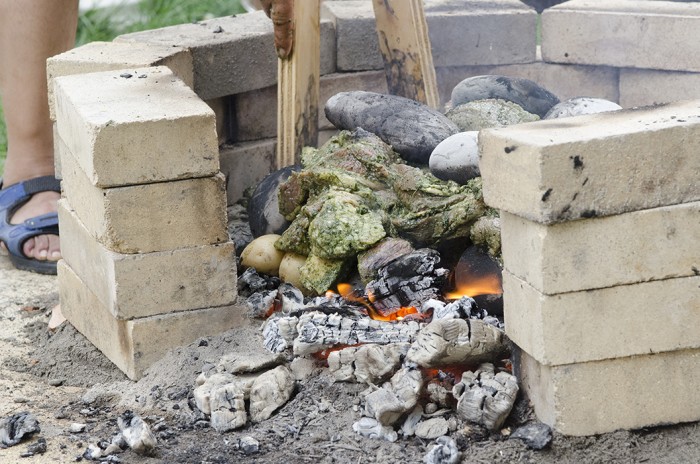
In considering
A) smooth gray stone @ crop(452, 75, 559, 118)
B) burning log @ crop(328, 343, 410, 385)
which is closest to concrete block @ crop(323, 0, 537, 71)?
smooth gray stone @ crop(452, 75, 559, 118)

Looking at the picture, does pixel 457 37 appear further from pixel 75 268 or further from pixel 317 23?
pixel 75 268

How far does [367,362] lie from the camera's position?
3049 millimetres

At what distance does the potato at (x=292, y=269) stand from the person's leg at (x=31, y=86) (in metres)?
1.38

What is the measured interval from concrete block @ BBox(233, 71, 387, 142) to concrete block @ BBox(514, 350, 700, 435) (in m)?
2.71

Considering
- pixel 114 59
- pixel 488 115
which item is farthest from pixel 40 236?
pixel 488 115

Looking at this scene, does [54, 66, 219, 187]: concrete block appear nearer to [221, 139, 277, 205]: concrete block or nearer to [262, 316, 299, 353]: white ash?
[262, 316, 299, 353]: white ash

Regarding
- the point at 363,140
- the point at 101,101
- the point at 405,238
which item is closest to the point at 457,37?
the point at 363,140

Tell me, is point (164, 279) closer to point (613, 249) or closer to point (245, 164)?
point (613, 249)

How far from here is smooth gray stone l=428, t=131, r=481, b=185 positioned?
3697mm

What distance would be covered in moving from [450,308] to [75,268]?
5.01 ft

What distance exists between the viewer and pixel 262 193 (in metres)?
4.29

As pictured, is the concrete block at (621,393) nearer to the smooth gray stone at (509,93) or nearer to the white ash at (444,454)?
the white ash at (444,454)

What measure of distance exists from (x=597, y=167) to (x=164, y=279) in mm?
1516

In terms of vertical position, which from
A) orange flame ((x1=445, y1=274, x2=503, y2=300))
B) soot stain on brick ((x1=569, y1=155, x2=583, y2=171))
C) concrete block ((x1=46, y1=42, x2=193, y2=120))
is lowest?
orange flame ((x1=445, y1=274, x2=503, y2=300))
